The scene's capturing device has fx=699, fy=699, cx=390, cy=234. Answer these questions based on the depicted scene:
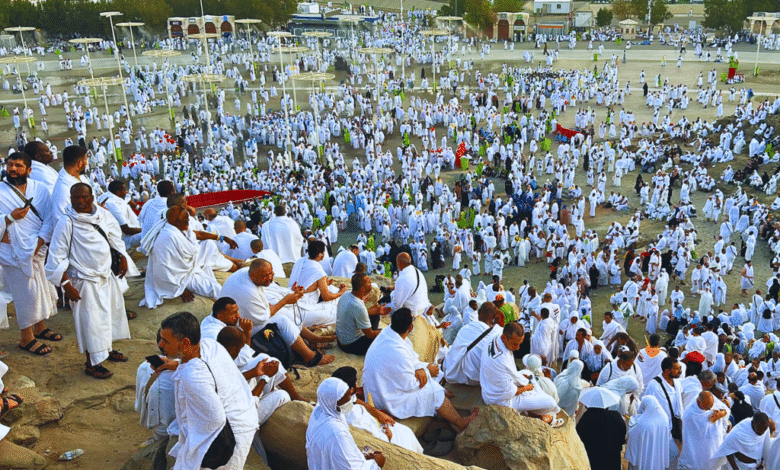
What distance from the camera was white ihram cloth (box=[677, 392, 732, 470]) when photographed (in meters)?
5.49

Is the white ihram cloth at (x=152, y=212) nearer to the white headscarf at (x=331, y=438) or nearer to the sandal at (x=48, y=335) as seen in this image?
the sandal at (x=48, y=335)

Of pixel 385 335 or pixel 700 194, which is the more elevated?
pixel 385 335

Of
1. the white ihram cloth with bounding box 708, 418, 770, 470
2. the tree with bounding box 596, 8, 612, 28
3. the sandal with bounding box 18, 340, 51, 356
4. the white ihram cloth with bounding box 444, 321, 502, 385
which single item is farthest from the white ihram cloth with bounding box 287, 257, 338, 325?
the tree with bounding box 596, 8, 612, 28

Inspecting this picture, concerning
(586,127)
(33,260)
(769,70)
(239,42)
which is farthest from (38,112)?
(769,70)

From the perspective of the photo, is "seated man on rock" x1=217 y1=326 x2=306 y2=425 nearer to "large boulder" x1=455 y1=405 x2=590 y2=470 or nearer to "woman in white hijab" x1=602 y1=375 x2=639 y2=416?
"large boulder" x1=455 y1=405 x2=590 y2=470

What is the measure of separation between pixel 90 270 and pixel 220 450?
2015 millimetres

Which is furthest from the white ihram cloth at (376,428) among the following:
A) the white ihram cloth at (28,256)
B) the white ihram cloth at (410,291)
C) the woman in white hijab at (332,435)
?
the white ihram cloth at (28,256)

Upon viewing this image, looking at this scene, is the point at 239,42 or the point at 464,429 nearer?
the point at 464,429

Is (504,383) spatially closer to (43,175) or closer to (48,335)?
(48,335)

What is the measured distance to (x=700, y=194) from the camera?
18.9 m

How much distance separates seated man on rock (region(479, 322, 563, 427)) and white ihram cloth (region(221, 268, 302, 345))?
1.47 metres

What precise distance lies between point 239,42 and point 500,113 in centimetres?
2253

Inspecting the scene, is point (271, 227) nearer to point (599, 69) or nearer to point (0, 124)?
point (0, 124)

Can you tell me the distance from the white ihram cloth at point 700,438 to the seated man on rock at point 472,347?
177 centimetres
